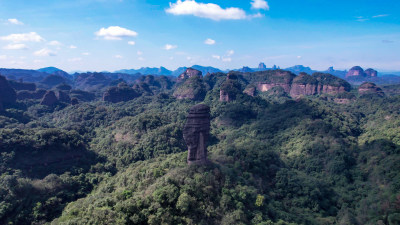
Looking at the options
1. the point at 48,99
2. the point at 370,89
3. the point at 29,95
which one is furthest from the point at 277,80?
the point at 29,95

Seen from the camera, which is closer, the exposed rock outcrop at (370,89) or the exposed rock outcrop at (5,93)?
the exposed rock outcrop at (5,93)

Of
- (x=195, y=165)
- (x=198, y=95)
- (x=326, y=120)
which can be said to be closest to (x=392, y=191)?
(x=195, y=165)

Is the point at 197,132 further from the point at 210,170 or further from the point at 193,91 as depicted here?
the point at 193,91

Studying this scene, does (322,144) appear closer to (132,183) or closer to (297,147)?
(297,147)

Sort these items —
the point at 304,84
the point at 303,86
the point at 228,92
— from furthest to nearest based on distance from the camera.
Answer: the point at 303,86 < the point at 304,84 < the point at 228,92

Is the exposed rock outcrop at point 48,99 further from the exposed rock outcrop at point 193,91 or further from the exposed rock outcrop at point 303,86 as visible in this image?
the exposed rock outcrop at point 303,86

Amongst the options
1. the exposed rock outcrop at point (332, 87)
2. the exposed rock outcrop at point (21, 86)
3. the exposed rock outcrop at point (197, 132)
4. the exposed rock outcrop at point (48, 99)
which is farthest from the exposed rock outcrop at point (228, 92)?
the exposed rock outcrop at point (21, 86)
